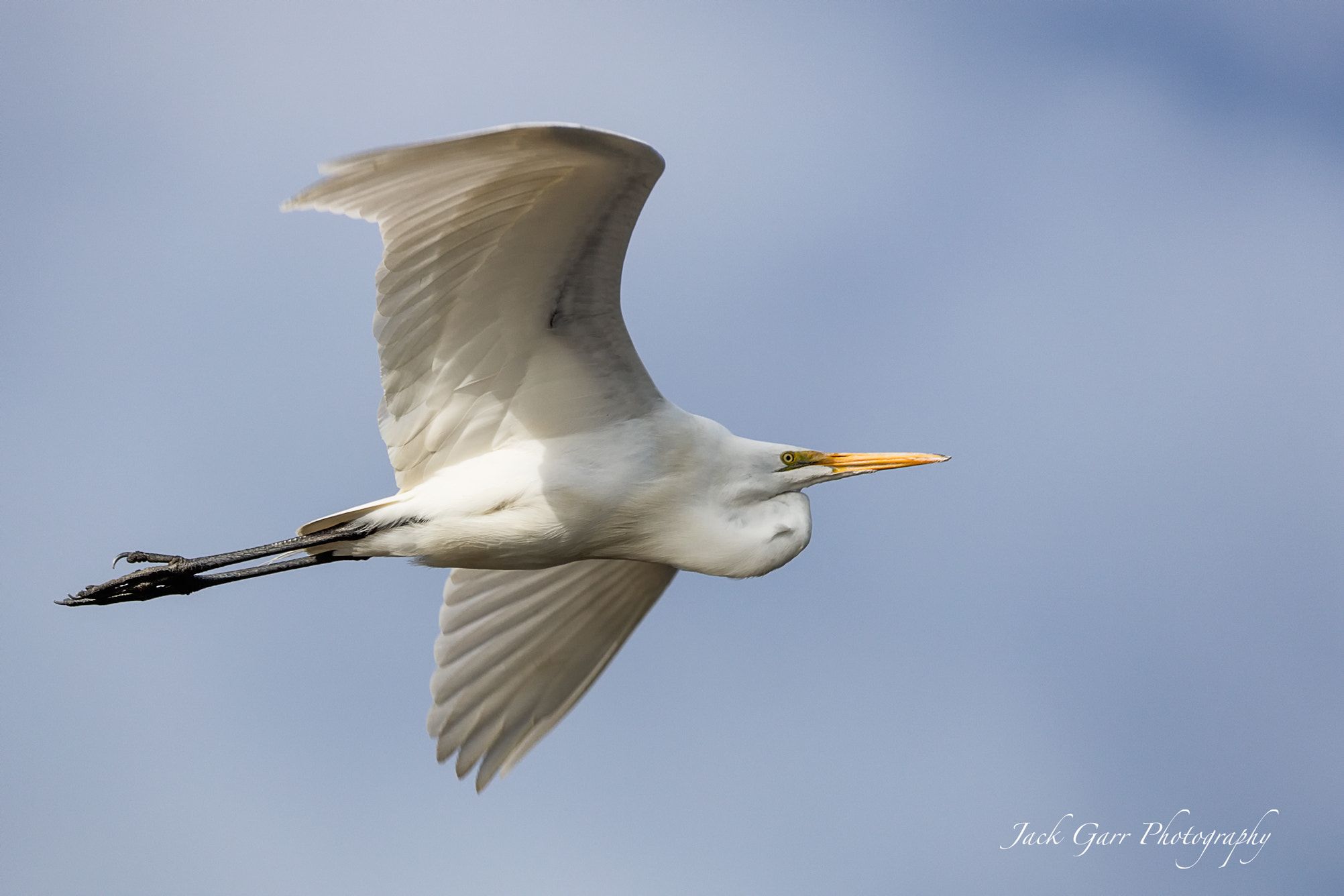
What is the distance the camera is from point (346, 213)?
20.0ft

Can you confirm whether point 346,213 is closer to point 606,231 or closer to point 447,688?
point 606,231

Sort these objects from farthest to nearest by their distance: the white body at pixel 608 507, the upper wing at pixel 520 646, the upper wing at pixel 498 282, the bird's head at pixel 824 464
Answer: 1. the upper wing at pixel 520 646
2. the bird's head at pixel 824 464
3. the white body at pixel 608 507
4. the upper wing at pixel 498 282

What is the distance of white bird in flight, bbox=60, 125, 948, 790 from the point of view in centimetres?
619

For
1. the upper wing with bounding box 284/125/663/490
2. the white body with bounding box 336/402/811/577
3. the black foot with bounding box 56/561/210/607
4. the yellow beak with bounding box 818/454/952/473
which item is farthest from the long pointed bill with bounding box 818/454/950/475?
the black foot with bounding box 56/561/210/607

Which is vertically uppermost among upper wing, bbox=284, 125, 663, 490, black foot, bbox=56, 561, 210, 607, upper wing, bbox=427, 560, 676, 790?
upper wing, bbox=284, 125, 663, 490

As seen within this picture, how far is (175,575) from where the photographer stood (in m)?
7.66

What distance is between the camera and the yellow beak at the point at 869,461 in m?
7.60

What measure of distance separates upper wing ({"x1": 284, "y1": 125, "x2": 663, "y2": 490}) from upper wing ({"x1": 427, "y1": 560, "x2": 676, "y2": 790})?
1.30 metres

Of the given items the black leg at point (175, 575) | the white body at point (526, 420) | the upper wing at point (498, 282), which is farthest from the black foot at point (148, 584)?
the upper wing at point (498, 282)

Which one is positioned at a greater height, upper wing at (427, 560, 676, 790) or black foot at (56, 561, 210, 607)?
black foot at (56, 561, 210, 607)

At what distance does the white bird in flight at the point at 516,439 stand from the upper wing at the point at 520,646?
0.01 m

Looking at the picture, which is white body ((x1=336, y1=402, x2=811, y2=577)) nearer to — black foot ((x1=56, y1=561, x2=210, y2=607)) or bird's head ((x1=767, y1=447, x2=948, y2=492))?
bird's head ((x1=767, y1=447, x2=948, y2=492))

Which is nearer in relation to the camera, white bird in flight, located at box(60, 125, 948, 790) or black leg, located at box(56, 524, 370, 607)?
white bird in flight, located at box(60, 125, 948, 790)

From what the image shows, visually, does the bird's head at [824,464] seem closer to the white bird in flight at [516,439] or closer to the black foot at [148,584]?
the white bird in flight at [516,439]
